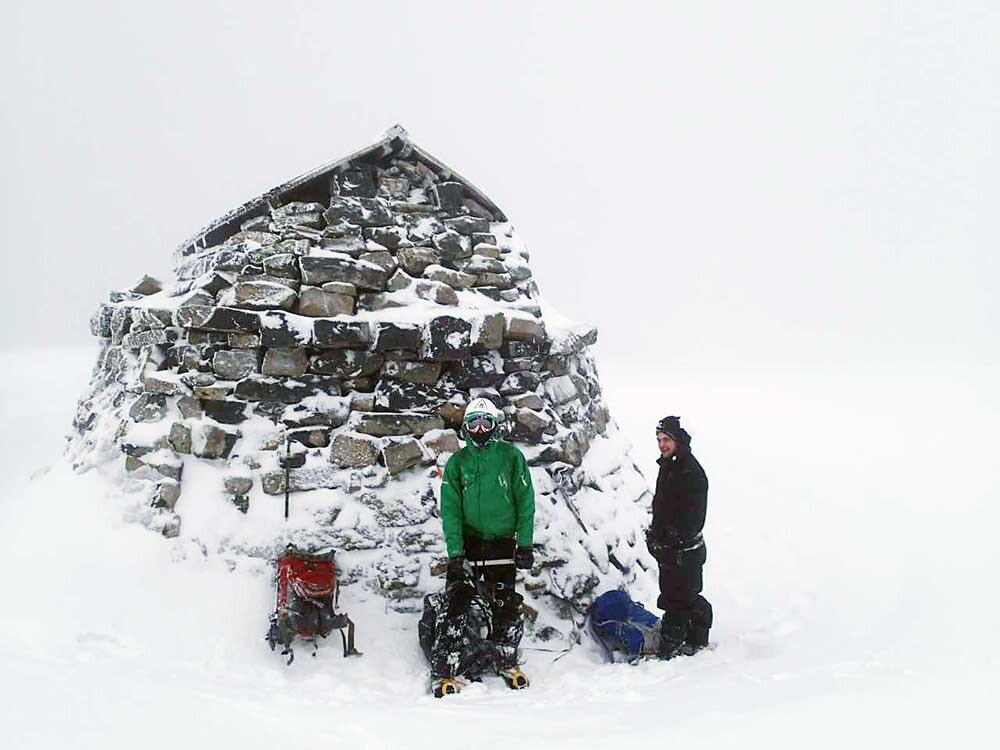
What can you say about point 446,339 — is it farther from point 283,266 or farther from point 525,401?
point 283,266

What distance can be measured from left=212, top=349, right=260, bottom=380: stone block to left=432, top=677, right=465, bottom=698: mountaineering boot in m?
2.82

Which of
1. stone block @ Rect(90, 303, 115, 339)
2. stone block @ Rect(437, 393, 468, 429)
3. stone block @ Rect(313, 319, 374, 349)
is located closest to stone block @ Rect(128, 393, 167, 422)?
stone block @ Rect(313, 319, 374, 349)

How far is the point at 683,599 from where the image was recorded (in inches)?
203

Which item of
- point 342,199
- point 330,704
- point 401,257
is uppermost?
point 342,199

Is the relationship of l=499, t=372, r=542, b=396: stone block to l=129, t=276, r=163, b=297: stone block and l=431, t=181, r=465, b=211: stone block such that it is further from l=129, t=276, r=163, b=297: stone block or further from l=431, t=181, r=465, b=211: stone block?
l=129, t=276, r=163, b=297: stone block

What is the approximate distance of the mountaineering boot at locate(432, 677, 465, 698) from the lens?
14.9ft

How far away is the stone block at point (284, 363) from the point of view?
5.71 meters

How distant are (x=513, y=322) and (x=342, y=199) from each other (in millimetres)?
1855

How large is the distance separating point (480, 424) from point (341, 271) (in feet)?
6.34

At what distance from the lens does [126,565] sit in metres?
5.32

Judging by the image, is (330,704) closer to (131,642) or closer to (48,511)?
(131,642)

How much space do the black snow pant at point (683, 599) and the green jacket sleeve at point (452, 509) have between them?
1.51 metres

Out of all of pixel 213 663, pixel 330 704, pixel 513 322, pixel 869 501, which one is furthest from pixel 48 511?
pixel 869 501

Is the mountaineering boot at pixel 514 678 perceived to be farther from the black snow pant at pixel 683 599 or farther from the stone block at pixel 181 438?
the stone block at pixel 181 438
